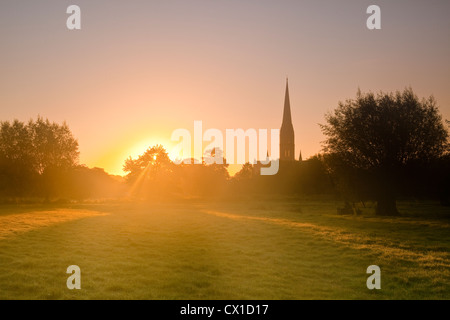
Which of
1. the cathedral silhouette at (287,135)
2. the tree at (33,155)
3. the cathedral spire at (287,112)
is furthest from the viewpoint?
the cathedral silhouette at (287,135)

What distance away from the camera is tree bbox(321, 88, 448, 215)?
39969 millimetres

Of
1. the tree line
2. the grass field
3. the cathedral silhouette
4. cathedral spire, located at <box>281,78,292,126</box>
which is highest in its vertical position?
cathedral spire, located at <box>281,78,292,126</box>

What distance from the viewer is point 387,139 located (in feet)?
132

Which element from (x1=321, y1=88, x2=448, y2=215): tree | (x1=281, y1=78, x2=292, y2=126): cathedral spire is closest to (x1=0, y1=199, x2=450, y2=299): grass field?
(x1=321, y1=88, x2=448, y2=215): tree

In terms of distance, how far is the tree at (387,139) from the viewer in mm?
39969

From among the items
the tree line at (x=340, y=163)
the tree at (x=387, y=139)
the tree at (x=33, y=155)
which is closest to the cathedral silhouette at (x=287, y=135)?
the tree line at (x=340, y=163)

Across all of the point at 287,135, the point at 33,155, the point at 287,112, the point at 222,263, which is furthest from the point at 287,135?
the point at 222,263

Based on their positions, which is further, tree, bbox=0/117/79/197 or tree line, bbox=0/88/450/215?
tree, bbox=0/117/79/197

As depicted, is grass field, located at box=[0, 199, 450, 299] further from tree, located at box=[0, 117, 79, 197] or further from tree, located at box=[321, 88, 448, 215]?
tree, located at box=[0, 117, 79, 197]

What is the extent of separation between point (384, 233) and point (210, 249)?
14346 mm

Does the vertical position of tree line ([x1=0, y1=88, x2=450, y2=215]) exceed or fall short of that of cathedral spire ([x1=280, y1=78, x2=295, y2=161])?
it falls short

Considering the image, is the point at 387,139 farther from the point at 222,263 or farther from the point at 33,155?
the point at 33,155

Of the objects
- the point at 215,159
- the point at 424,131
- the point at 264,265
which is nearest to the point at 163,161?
the point at 215,159

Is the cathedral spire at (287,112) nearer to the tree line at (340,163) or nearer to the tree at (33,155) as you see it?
the tree line at (340,163)
